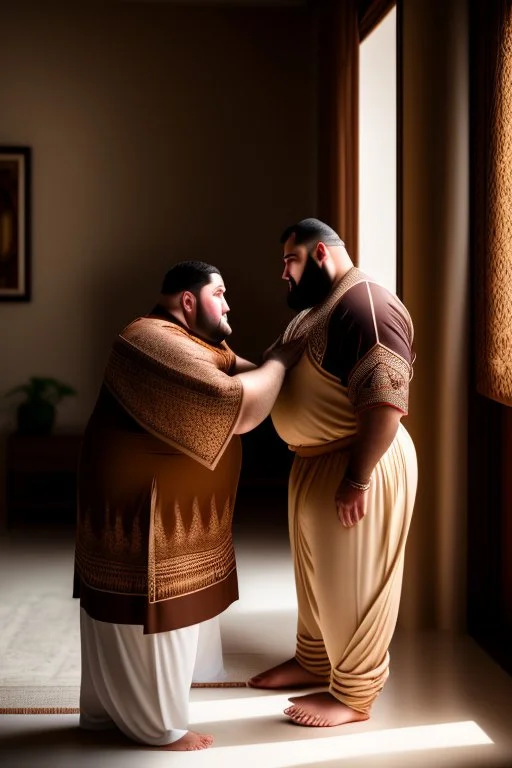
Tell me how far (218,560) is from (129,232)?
4102mm

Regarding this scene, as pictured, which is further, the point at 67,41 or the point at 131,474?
the point at 67,41

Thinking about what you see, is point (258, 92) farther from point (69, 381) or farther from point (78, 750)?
point (78, 750)

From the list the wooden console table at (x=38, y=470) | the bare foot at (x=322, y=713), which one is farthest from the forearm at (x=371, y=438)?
the wooden console table at (x=38, y=470)

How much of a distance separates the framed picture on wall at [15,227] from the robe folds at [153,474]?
3988 millimetres

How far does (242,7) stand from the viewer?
21.3 ft

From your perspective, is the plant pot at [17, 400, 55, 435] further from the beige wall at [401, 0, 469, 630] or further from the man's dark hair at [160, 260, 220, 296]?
the man's dark hair at [160, 260, 220, 296]

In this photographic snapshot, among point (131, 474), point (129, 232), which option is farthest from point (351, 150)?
point (131, 474)

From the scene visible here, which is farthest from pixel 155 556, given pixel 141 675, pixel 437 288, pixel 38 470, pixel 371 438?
pixel 38 470

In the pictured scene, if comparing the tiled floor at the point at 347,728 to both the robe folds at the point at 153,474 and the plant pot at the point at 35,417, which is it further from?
the plant pot at the point at 35,417

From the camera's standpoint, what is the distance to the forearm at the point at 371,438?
264 centimetres

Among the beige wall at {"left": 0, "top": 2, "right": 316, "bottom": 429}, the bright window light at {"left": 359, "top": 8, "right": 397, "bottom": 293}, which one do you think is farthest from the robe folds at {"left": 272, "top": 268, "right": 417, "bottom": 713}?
the beige wall at {"left": 0, "top": 2, "right": 316, "bottom": 429}

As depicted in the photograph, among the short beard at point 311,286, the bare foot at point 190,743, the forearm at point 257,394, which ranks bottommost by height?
the bare foot at point 190,743

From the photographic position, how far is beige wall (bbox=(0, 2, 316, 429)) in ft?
21.1

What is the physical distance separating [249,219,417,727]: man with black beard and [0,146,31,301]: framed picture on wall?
12.8 feet
